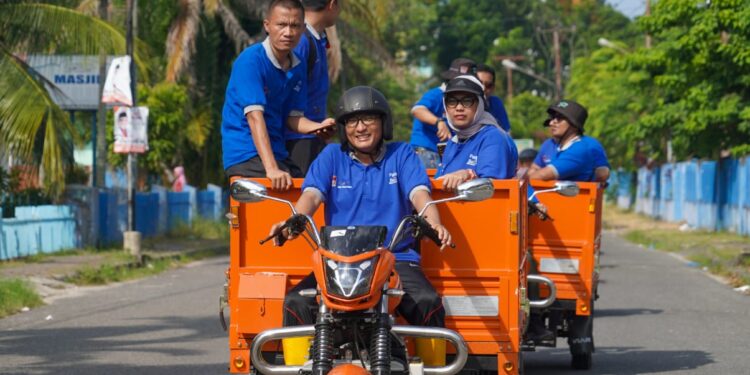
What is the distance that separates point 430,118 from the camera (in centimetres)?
1048

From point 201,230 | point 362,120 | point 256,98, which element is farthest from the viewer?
point 201,230

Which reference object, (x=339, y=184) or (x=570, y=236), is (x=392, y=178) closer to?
(x=339, y=184)

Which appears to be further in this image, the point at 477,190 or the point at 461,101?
the point at 461,101

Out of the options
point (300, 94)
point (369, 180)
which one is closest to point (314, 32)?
point (300, 94)

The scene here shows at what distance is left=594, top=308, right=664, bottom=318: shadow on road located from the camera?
14815 mm

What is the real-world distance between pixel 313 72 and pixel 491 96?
9.68ft

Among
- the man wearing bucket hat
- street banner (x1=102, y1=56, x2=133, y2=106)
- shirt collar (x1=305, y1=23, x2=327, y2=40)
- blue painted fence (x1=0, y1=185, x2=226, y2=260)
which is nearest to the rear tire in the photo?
the man wearing bucket hat

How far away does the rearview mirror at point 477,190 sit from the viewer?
6.36m

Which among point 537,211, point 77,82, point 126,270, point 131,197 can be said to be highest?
point 77,82

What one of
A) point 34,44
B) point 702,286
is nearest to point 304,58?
point 702,286

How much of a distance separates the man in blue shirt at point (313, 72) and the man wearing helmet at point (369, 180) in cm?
142

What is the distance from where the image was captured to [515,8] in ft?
282

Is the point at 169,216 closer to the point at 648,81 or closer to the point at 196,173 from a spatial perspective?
the point at 196,173

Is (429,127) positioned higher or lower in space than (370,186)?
higher
